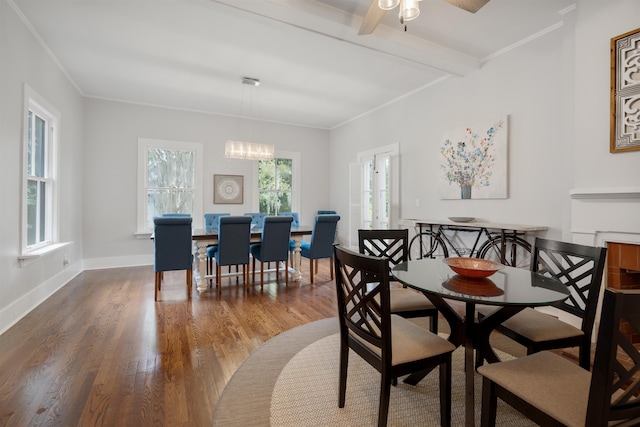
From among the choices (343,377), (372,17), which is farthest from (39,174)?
(343,377)

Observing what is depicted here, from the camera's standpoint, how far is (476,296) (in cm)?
144

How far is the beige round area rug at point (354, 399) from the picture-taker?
164 centimetres

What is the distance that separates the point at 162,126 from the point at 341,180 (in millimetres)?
3663

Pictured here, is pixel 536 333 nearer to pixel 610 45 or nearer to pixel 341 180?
pixel 610 45

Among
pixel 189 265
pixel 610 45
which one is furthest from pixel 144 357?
pixel 610 45

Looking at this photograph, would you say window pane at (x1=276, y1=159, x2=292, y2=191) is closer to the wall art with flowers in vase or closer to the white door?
the white door

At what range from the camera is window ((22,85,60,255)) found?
3.17 metres

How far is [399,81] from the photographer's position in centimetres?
457

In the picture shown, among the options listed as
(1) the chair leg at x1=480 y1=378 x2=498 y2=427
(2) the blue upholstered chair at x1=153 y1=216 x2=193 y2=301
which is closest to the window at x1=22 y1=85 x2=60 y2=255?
(2) the blue upholstered chair at x1=153 y1=216 x2=193 y2=301

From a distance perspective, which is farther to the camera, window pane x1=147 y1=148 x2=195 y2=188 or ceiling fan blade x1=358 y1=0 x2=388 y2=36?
window pane x1=147 y1=148 x2=195 y2=188

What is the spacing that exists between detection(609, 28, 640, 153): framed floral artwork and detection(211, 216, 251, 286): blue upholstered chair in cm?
352

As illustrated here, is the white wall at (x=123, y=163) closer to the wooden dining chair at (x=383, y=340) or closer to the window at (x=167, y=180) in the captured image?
the window at (x=167, y=180)

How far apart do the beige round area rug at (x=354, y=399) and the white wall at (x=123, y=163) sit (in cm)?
465

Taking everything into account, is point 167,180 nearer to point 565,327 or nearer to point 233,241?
point 233,241
